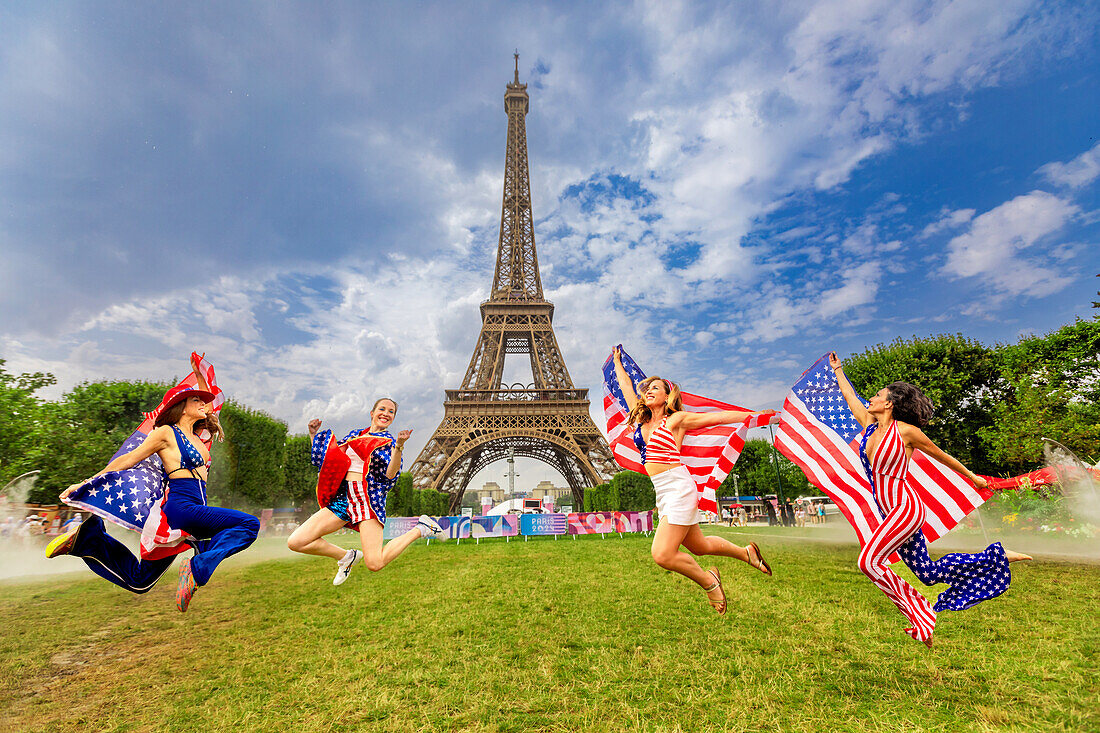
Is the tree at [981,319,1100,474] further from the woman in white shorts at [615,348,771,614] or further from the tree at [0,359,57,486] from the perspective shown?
the tree at [0,359,57,486]

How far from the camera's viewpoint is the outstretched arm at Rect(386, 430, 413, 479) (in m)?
4.85

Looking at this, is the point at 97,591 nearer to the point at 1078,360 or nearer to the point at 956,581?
the point at 956,581

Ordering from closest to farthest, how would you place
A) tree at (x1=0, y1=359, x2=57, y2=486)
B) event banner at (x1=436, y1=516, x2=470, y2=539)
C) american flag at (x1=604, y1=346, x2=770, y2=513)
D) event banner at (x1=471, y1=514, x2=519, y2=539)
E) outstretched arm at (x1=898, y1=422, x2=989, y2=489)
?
1. outstretched arm at (x1=898, y1=422, x2=989, y2=489)
2. american flag at (x1=604, y1=346, x2=770, y2=513)
3. tree at (x1=0, y1=359, x2=57, y2=486)
4. event banner at (x1=436, y1=516, x2=470, y2=539)
5. event banner at (x1=471, y1=514, x2=519, y2=539)

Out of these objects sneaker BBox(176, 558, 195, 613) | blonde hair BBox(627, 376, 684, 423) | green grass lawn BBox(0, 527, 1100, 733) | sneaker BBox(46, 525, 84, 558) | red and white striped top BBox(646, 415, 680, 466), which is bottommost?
green grass lawn BBox(0, 527, 1100, 733)

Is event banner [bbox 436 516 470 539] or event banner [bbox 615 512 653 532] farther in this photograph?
event banner [bbox 615 512 653 532]

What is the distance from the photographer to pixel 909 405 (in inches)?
176

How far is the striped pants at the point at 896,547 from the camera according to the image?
412 cm

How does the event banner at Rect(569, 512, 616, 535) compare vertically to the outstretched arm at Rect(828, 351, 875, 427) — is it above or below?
below

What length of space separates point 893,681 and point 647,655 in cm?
251

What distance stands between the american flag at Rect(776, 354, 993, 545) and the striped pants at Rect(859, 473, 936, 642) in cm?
33

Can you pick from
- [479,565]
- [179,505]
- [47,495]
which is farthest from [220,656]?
[47,495]

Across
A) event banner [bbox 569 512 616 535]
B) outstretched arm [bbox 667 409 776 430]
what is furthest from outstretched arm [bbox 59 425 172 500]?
event banner [bbox 569 512 616 535]

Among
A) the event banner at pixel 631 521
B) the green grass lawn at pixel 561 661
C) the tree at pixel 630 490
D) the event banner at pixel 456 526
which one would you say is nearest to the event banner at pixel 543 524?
the event banner at pixel 631 521

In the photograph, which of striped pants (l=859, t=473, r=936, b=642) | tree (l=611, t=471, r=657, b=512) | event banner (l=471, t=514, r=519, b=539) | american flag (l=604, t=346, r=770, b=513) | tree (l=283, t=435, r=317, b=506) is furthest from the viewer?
tree (l=611, t=471, r=657, b=512)
